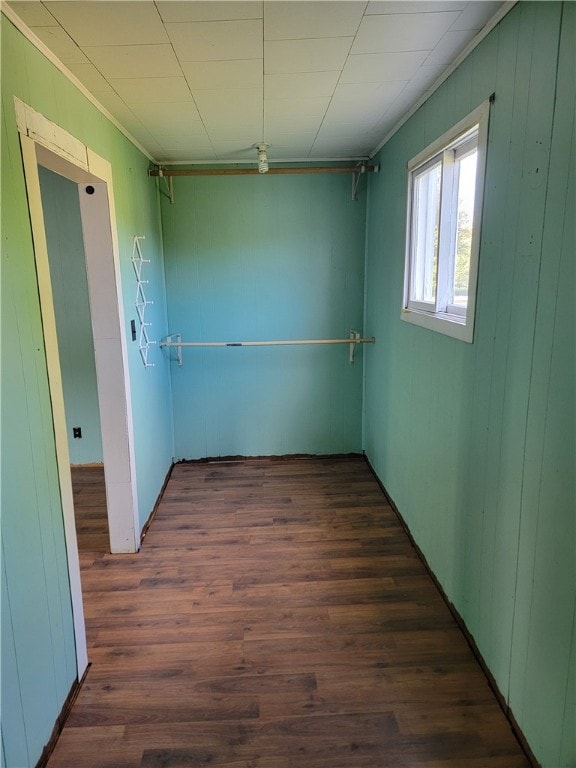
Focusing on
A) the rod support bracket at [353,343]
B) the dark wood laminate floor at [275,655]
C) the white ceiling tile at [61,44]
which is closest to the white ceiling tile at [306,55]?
the white ceiling tile at [61,44]

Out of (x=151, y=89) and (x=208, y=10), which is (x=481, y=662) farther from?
(x=151, y=89)

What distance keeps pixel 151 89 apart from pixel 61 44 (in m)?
0.47

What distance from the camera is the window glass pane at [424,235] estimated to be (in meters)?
2.44

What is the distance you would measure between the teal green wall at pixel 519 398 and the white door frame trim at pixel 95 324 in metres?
1.56

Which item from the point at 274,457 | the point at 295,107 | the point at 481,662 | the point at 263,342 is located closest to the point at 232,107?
the point at 295,107

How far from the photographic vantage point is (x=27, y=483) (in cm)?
136

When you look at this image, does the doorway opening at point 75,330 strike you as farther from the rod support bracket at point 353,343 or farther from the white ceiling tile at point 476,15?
the white ceiling tile at point 476,15

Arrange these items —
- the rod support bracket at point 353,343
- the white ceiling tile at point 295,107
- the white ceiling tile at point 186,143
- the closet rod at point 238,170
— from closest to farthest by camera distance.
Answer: the white ceiling tile at point 295,107, the white ceiling tile at point 186,143, the closet rod at point 238,170, the rod support bracket at point 353,343

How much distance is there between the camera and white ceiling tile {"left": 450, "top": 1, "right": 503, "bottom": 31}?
140 centimetres

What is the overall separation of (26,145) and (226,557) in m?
2.11

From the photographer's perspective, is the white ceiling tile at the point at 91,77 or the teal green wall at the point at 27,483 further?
the white ceiling tile at the point at 91,77

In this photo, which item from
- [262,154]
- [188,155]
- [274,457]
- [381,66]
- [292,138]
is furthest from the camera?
[274,457]

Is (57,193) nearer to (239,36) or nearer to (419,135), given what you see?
(239,36)

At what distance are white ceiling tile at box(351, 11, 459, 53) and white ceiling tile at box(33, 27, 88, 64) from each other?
1.00 m
